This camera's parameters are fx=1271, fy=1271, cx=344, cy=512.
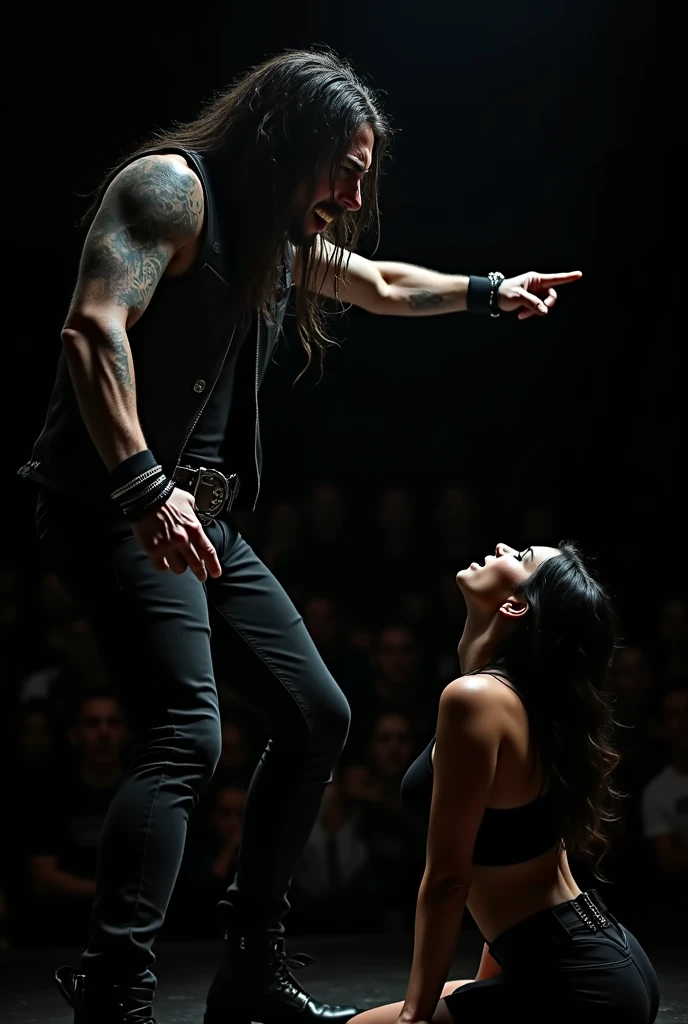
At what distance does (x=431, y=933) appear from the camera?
1.60m

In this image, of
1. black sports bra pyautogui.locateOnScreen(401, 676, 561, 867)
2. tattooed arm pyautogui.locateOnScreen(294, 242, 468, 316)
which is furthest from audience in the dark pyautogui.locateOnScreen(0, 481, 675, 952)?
black sports bra pyautogui.locateOnScreen(401, 676, 561, 867)

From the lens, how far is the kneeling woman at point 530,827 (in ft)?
5.32

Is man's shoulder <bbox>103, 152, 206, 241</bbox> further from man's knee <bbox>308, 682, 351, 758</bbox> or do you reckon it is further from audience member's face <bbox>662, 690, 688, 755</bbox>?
audience member's face <bbox>662, 690, 688, 755</bbox>

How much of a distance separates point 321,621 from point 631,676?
89 cm

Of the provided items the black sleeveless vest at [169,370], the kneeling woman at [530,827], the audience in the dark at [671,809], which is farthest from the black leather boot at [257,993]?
the audience in the dark at [671,809]

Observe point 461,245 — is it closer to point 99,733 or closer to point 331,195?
point 99,733

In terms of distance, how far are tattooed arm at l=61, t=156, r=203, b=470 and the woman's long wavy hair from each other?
1.93 ft

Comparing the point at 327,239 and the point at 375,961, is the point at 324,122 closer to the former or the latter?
the point at 327,239

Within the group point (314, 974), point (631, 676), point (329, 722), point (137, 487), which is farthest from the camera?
point (631, 676)

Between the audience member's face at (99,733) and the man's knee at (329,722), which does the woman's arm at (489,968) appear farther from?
the audience member's face at (99,733)

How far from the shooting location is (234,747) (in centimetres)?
348

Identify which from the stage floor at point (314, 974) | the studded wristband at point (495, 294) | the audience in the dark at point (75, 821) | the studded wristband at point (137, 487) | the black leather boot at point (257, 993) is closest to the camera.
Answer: the studded wristband at point (137, 487)

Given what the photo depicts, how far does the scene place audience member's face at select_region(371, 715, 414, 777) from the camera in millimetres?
3451

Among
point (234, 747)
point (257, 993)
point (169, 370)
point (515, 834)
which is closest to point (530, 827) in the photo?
point (515, 834)
